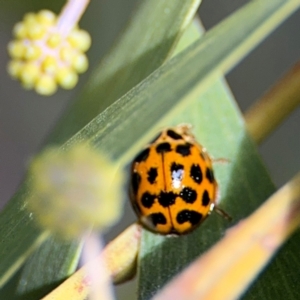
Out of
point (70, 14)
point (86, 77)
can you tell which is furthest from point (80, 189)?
point (86, 77)

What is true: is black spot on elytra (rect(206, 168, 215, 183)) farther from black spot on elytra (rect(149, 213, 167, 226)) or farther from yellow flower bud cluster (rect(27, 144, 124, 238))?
yellow flower bud cluster (rect(27, 144, 124, 238))

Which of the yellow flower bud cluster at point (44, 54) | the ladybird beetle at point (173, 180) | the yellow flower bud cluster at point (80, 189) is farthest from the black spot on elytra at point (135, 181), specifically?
the yellow flower bud cluster at point (80, 189)

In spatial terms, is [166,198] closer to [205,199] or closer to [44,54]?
[205,199]

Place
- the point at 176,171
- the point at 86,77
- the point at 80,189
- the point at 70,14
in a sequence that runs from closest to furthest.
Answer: the point at 80,189 < the point at 70,14 < the point at 176,171 < the point at 86,77

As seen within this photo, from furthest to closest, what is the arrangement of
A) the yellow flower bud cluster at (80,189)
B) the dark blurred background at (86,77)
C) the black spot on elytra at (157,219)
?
the dark blurred background at (86,77)
the black spot on elytra at (157,219)
the yellow flower bud cluster at (80,189)

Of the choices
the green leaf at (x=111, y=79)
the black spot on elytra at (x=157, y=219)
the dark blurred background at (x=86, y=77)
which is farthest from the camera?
the dark blurred background at (x=86, y=77)

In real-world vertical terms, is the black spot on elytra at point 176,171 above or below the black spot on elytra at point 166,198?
above

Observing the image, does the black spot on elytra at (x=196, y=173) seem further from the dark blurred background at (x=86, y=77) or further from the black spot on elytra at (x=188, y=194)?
the dark blurred background at (x=86, y=77)
